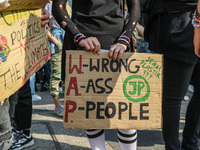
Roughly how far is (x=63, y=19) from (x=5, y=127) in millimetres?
885

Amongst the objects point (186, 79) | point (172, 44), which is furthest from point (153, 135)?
point (172, 44)

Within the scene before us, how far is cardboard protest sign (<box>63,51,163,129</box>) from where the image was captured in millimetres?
1585

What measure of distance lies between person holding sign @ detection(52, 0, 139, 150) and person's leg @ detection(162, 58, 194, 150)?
0.42 meters

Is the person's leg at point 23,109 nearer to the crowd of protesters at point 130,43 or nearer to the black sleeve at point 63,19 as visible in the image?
the crowd of protesters at point 130,43

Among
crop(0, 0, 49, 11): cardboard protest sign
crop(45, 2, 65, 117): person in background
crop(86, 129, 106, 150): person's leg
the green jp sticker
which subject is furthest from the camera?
crop(45, 2, 65, 117): person in background

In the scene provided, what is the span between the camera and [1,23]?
1483 mm

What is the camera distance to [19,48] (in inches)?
67.1

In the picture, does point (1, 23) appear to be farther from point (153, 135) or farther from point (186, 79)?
point (153, 135)

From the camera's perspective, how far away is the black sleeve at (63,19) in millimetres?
1675

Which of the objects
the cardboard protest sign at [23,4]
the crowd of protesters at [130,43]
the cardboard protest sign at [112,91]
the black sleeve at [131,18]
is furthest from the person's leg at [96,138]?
the cardboard protest sign at [23,4]

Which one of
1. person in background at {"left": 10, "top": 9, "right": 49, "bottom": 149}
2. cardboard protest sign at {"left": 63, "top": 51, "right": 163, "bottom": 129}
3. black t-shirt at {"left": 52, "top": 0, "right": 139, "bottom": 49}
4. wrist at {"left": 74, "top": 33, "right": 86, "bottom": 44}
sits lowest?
person in background at {"left": 10, "top": 9, "right": 49, "bottom": 149}

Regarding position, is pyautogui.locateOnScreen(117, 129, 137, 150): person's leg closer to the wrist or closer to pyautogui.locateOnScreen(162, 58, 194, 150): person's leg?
pyautogui.locateOnScreen(162, 58, 194, 150): person's leg

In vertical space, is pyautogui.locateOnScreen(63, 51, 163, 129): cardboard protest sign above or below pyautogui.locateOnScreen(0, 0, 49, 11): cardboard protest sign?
below

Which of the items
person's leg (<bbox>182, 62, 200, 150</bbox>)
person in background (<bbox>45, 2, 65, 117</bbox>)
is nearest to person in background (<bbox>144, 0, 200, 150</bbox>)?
person's leg (<bbox>182, 62, 200, 150</bbox>)
